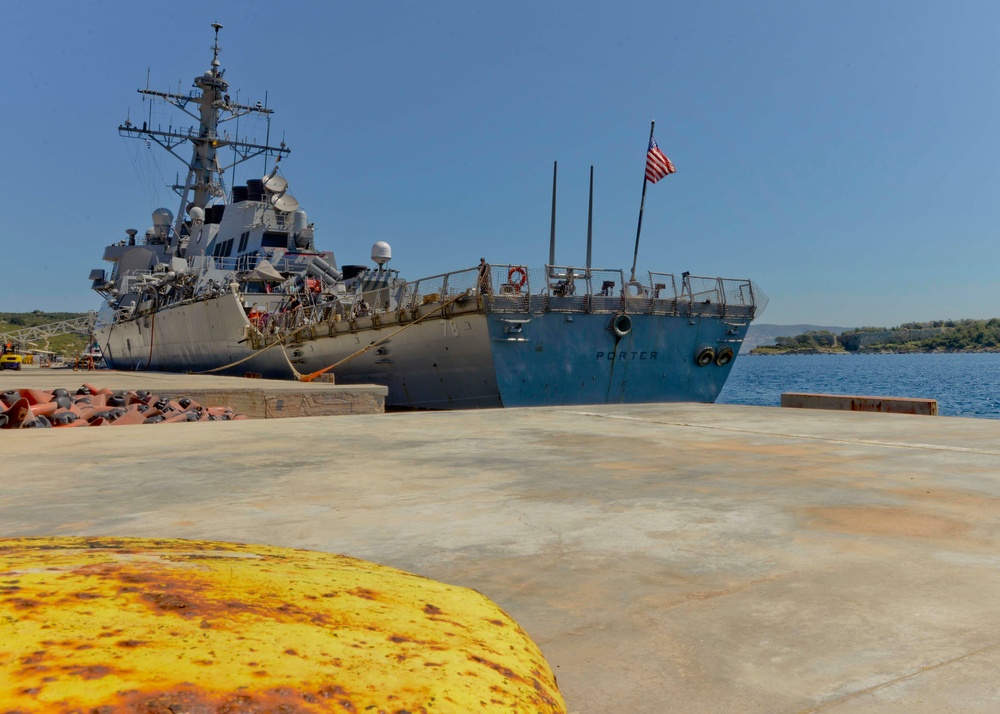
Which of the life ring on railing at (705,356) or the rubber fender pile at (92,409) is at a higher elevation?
the life ring on railing at (705,356)

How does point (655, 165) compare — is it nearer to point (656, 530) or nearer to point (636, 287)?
point (636, 287)

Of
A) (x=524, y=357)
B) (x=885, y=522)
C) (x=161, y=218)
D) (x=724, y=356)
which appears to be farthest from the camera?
(x=161, y=218)

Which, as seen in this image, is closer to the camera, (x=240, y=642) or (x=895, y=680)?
(x=240, y=642)

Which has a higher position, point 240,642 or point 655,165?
point 655,165

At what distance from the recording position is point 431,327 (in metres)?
18.1

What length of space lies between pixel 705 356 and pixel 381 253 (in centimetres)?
1052

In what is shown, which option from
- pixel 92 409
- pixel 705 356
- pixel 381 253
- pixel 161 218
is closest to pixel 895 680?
pixel 92 409

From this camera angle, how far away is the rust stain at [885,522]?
3191 millimetres

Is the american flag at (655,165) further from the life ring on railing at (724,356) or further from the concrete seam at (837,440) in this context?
the concrete seam at (837,440)

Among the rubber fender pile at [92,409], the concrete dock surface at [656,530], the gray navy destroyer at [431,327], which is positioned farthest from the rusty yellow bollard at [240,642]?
the gray navy destroyer at [431,327]

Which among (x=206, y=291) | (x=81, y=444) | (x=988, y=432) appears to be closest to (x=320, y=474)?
(x=81, y=444)

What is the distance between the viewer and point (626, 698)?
1734mm

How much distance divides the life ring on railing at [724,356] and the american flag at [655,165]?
16.9ft

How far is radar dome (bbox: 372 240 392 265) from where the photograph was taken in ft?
75.9
